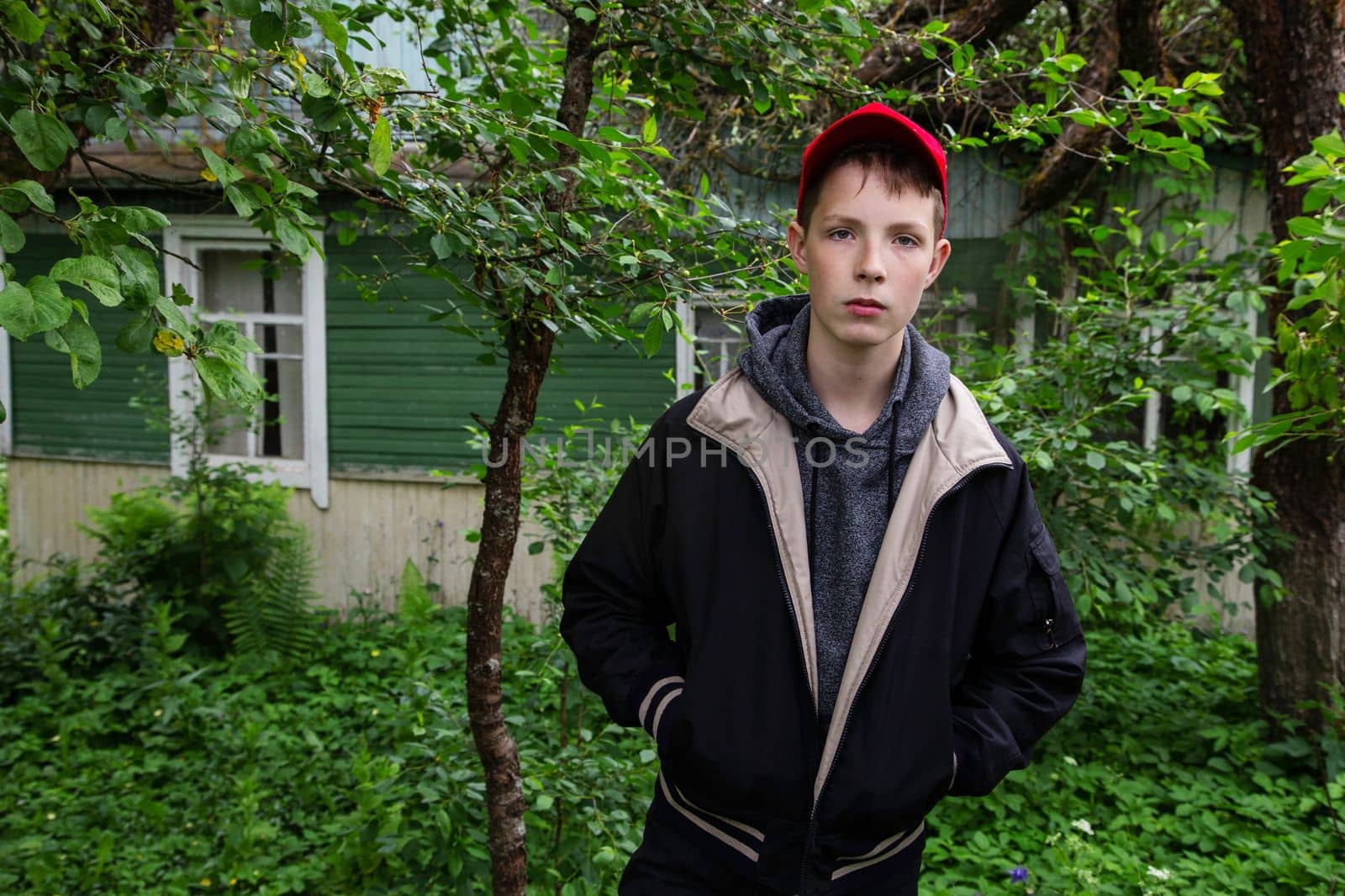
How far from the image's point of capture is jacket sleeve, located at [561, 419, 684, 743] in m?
1.75

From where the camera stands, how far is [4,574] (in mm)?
7430

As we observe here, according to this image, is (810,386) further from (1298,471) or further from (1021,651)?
(1298,471)

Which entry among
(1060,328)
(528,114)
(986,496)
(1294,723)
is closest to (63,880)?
(528,114)

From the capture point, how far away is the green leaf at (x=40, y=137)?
4.77ft

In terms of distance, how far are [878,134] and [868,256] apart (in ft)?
0.75

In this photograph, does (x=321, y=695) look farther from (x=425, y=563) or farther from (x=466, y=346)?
(x=466, y=346)

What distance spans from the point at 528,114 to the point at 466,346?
537 cm

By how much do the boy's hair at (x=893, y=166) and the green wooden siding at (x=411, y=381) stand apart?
5287 mm

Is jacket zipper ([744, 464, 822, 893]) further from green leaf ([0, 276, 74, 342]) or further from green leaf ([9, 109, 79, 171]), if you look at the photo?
green leaf ([9, 109, 79, 171])

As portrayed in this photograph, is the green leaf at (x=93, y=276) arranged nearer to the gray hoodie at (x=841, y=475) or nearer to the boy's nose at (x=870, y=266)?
the gray hoodie at (x=841, y=475)

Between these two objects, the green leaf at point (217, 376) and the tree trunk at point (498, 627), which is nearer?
the green leaf at point (217, 376)

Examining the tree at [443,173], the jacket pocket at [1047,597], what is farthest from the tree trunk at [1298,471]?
the jacket pocket at [1047,597]

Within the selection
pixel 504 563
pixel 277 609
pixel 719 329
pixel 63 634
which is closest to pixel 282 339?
pixel 277 609

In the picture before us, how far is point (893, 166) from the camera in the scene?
1692 mm
